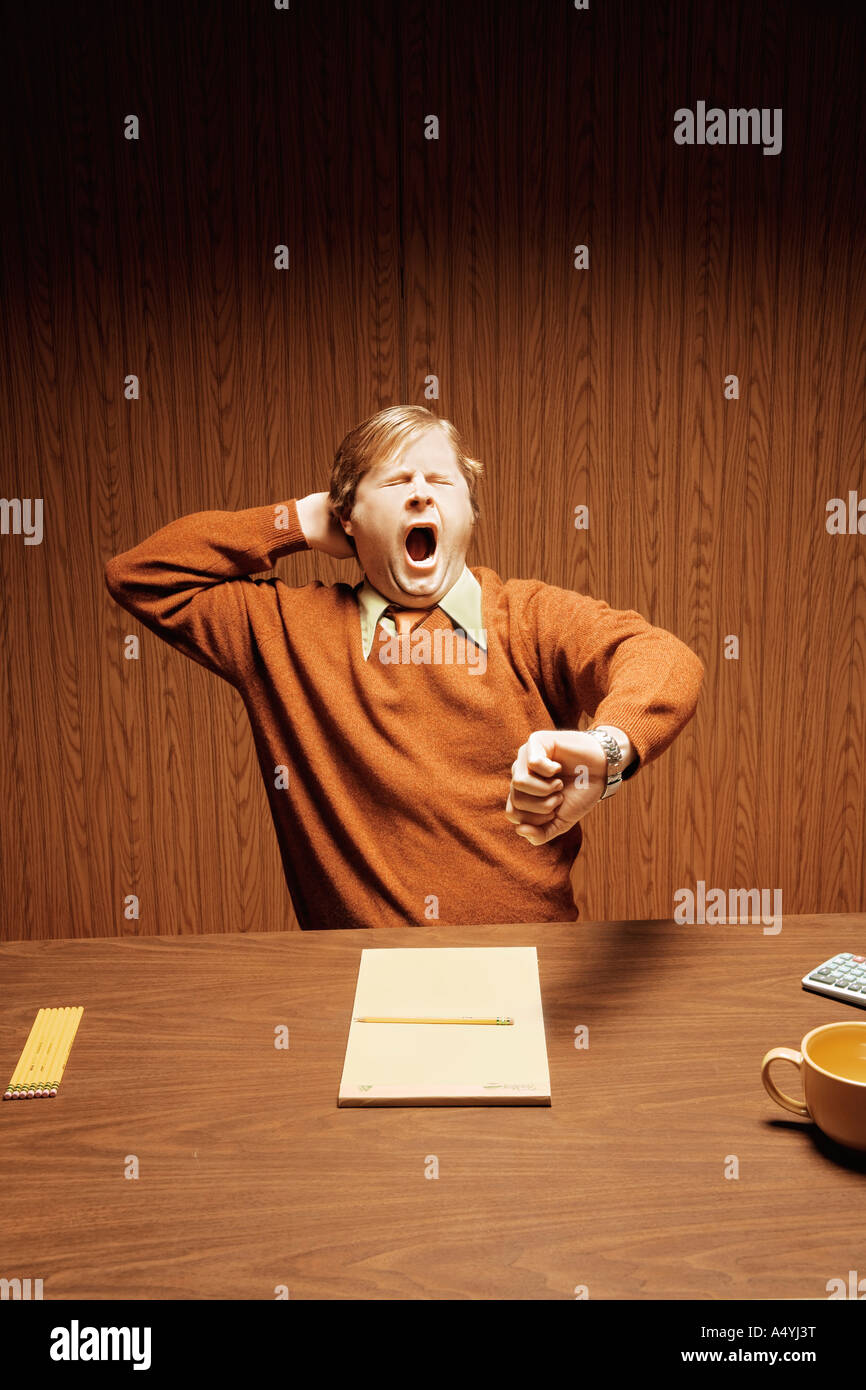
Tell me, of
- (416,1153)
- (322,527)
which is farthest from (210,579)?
(416,1153)

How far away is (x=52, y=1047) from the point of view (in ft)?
3.44

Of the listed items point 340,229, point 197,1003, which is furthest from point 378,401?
point 197,1003

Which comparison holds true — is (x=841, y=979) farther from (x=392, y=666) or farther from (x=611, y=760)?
(x=392, y=666)

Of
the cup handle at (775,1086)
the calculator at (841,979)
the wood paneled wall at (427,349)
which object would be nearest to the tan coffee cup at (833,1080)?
the cup handle at (775,1086)

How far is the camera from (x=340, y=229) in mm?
2254

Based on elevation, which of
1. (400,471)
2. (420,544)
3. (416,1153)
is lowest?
(416,1153)

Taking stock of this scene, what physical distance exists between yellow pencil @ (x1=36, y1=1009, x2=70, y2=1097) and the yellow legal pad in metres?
0.28

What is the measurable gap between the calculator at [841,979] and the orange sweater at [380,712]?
48 cm

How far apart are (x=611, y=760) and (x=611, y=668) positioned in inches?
11.8

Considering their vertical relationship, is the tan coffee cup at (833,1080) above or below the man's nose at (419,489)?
below

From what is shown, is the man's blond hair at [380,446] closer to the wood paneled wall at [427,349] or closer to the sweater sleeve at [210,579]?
the sweater sleeve at [210,579]

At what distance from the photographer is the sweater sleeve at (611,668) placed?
1276 mm

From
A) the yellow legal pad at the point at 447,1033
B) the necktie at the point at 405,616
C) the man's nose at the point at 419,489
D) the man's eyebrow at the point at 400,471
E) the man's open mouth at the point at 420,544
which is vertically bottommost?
the yellow legal pad at the point at 447,1033

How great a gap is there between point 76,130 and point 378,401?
2.70 feet
